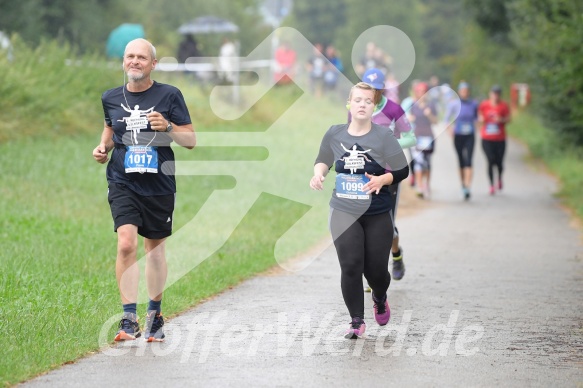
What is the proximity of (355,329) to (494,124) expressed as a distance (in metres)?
14.8

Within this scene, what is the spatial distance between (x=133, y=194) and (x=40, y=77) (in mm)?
15630

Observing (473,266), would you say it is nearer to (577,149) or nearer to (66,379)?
(66,379)

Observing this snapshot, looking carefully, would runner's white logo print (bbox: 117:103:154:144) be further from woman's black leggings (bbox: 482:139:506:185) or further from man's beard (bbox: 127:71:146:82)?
woman's black leggings (bbox: 482:139:506:185)

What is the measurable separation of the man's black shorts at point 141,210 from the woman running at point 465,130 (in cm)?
1398

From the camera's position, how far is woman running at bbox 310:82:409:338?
817 centimetres

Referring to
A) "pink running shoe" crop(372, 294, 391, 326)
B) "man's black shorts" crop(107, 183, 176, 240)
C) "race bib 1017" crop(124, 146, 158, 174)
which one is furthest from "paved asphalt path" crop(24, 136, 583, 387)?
"race bib 1017" crop(124, 146, 158, 174)

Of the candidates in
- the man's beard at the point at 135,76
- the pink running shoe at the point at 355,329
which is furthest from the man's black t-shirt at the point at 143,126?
the pink running shoe at the point at 355,329

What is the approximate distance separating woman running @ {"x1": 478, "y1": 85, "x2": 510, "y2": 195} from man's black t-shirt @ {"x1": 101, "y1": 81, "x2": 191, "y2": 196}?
15.0 metres

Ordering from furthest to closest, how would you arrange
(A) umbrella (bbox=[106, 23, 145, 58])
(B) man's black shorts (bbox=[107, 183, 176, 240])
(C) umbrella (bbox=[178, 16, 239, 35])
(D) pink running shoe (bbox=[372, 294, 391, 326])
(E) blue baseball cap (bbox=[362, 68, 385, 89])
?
(C) umbrella (bbox=[178, 16, 239, 35]), (A) umbrella (bbox=[106, 23, 145, 58]), (E) blue baseball cap (bbox=[362, 68, 385, 89]), (D) pink running shoe (bbox=[372, 294, 391, 326]), (B) man's black shorts (bbox=[107, 183, 176, 240])

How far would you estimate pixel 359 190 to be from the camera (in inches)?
323

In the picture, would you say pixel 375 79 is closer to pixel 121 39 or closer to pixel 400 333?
pixel 400 333

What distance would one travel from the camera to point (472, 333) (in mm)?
8508

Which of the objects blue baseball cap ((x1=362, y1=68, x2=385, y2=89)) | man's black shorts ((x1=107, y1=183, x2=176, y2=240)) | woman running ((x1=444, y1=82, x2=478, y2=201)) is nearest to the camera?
man's black shorts ((x1=107, y1=183, x2=176, y2=240))

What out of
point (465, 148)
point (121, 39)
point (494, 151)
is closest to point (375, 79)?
point (465, 148)
